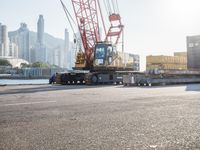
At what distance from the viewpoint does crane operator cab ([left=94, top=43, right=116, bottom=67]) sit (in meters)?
32.5

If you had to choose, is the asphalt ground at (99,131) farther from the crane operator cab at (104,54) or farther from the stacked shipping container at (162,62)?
the stacked shipping container at (162,62)

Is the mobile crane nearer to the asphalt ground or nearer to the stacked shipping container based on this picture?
the stacked shipping container

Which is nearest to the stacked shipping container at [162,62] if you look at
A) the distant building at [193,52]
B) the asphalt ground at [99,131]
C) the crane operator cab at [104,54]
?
the distant building at [193,52]

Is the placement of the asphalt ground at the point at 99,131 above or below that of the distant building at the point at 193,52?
below

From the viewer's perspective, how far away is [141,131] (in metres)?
5.59

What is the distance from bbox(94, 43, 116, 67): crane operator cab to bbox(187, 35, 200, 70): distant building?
10.5 metres

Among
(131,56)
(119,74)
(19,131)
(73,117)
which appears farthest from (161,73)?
(19,131)

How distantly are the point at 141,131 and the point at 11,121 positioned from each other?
2.91 metres

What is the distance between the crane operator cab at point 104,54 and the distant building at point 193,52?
10503 millimetres

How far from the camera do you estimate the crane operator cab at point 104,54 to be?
107 ft

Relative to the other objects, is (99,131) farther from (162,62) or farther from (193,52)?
(193,52)

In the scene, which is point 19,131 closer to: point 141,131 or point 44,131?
point 44,131

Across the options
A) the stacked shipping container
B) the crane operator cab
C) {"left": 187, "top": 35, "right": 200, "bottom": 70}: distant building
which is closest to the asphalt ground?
the crane operator cab

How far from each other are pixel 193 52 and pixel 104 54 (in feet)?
37.7
